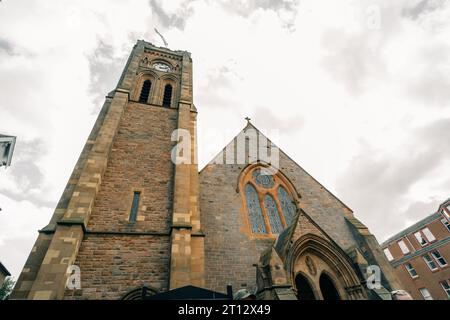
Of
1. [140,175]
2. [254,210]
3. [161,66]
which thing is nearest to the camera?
[140,175]

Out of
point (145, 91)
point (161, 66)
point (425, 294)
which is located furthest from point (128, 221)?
point (425, 294)

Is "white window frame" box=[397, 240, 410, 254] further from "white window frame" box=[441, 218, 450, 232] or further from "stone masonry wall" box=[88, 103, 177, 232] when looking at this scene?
Result: "stone masonry wall" box=[88, 103, 177, 232]

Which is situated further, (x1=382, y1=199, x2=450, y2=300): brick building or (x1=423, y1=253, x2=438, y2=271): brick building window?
(x1=423, y1=253, x2=438, y2=271): brick building window

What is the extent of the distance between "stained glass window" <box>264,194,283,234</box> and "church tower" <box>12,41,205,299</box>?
4.66 meters

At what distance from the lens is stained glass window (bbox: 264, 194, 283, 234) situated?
1198 cm

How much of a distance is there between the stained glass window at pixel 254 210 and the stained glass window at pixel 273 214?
1.73ft

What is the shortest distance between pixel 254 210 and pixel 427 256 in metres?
28.7

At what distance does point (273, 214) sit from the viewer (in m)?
12.6

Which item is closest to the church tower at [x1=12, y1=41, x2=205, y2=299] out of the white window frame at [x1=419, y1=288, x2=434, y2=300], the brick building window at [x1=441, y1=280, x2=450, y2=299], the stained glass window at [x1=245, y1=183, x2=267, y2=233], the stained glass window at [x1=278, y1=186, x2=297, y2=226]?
the stained glass window at [x1=245, y1=183, x2=267, y2=233]

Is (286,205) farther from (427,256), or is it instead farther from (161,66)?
(427,256)

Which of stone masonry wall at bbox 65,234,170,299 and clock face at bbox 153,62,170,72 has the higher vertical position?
clock face at bbox 153,62,170,72

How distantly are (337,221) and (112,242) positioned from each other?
12.0 m

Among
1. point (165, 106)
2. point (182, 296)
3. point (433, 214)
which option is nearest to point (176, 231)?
point (182, 296)

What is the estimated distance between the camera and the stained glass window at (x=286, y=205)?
12729mm
